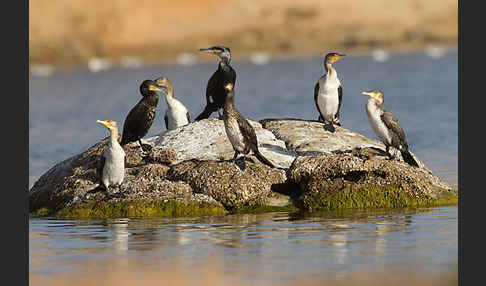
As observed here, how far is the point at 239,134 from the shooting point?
16.7 meters

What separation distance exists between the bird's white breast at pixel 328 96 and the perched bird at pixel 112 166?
13.2 ft

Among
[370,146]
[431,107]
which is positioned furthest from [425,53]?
[370,146]

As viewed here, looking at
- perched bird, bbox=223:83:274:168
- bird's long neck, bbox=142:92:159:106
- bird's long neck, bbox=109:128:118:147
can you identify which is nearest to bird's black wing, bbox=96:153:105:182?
bird's long neck, bbox=109:128:118:147

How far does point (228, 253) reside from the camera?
479 inches

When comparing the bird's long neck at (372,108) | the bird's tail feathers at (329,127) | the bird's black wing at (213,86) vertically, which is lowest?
the bird's tail feathers at (329,127)

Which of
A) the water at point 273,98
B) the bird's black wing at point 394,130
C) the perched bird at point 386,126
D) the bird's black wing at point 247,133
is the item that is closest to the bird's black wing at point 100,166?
the bird's black wing at point 247,133

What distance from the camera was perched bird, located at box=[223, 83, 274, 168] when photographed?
1666cm

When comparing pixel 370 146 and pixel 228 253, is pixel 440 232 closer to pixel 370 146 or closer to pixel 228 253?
pixel 228 253

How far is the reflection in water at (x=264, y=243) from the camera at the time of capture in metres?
11.3

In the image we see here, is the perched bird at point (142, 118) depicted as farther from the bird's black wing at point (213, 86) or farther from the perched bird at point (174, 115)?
the perched bird at point (174, 115)

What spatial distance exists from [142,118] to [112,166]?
60.2 inches

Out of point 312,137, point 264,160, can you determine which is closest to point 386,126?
point 312,137

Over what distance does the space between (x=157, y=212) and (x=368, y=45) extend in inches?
2530

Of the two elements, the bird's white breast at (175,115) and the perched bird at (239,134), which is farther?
the bird's white breast at (175,115)
